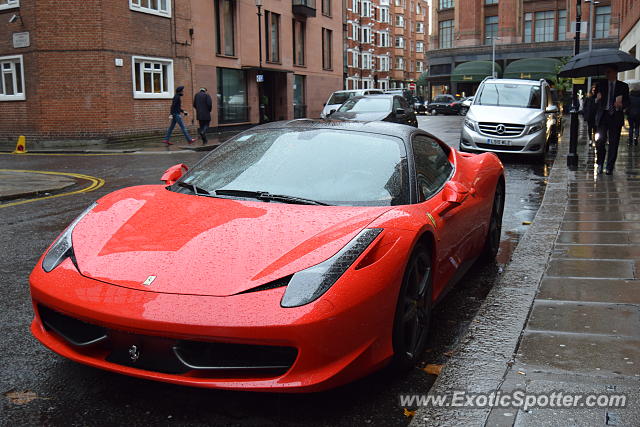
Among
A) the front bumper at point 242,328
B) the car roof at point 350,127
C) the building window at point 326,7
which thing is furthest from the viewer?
the building window at point 326,7

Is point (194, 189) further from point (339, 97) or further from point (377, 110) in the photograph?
point (339, 97)

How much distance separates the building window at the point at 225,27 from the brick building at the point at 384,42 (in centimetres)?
4365

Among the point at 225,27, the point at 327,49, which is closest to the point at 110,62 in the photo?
the point at 225,27

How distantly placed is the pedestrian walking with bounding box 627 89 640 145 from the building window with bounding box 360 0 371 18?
71889 mm

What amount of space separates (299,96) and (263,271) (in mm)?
37164

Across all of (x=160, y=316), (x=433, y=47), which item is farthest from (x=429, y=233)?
(x=433, y=47)

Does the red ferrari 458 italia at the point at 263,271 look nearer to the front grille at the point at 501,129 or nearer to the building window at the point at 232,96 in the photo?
the front grille at the point at 501,129

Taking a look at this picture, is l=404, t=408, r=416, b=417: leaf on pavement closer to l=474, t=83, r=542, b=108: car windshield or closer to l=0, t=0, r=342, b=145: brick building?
l=474, t=83, r=542, b=108: car windshield

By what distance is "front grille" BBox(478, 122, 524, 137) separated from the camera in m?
15.0

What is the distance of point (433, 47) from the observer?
72125 mm

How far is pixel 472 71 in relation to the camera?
63.8 meters

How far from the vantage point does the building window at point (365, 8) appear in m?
86.6

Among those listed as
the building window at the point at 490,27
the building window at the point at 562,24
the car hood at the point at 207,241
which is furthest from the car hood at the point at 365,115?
the building window at the point at 490,27

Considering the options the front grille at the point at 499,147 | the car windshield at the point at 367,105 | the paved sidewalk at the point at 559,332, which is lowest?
the paved sidewalk at the point at 559,332
